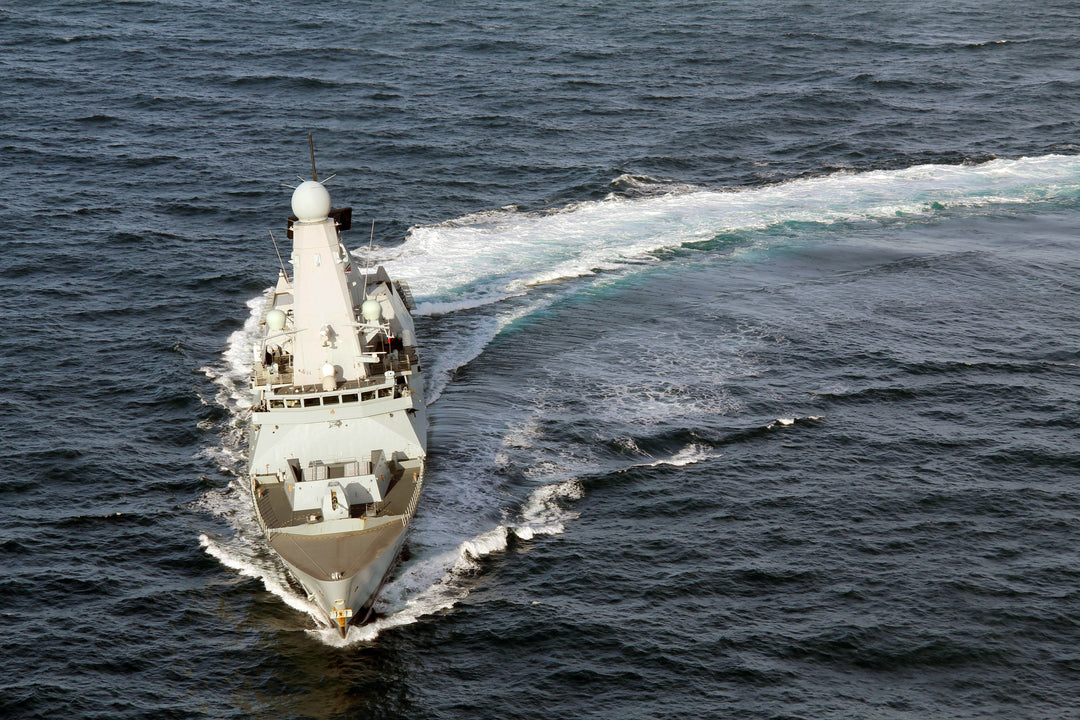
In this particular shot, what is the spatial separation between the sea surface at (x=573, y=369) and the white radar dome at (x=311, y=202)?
14316 mm

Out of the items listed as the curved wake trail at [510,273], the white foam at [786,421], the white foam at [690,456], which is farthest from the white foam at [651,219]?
the white foam at [786,421]

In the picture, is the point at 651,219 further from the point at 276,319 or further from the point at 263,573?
the point at 263,573

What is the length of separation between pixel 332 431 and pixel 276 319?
6.75m

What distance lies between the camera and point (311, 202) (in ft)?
180

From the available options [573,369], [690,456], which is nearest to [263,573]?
[690,456]

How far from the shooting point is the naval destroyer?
45.9 m

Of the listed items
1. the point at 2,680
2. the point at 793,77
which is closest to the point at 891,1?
the point at 793,77

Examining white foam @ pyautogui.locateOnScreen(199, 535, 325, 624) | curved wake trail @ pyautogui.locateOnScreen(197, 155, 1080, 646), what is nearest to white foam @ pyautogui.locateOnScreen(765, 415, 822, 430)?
curved wake trail @ pyautogui.locateOnScreen(197, 155, 1080, 646)

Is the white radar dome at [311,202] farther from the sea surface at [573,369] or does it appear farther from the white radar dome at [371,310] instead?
the sea surface at [573,369]

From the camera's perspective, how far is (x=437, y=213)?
91.3 meters

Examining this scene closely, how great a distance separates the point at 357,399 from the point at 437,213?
42259 millimetres

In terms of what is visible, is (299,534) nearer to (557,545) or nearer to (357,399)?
(357,399)

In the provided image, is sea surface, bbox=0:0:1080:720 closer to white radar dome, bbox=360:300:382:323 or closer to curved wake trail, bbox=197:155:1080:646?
curved wake trail, bbox=197:155:1080:646

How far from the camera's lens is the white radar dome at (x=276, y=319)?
175ft
